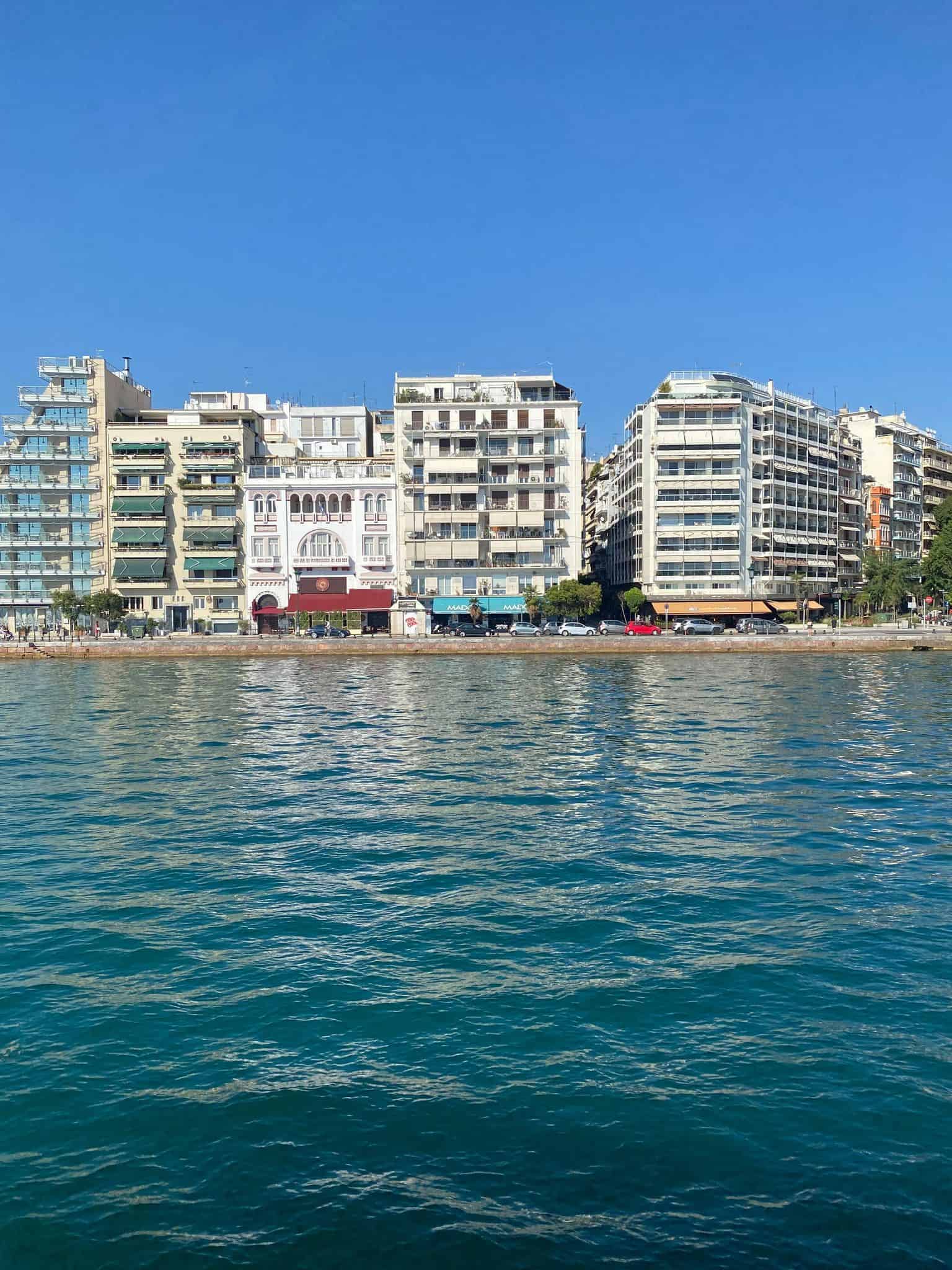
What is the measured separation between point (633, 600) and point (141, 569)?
46.9 metres

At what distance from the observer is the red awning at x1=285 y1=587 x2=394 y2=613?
8800cm

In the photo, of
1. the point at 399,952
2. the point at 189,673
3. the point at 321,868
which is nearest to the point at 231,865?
the point at 321,868

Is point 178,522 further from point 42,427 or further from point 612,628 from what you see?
point 612,628

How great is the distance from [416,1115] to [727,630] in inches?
3329

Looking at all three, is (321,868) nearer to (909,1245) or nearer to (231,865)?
(231,865)

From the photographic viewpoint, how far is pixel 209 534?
298ft

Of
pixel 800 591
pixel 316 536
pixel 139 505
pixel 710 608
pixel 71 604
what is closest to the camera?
pixel 71 604

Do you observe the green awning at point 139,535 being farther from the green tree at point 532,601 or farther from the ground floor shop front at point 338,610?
the green tree at point 532,601

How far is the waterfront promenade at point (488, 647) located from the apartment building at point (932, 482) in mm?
66566

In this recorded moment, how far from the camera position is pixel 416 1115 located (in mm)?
8320

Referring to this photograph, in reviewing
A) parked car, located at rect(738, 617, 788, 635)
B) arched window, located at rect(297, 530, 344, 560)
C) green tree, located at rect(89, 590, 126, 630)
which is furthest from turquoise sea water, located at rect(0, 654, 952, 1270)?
arched window, located at rect(297, 530, 344, 560)

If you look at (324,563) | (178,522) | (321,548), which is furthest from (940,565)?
(178,522)

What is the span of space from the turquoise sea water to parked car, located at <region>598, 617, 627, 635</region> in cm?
5954

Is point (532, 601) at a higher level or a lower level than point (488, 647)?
higher
